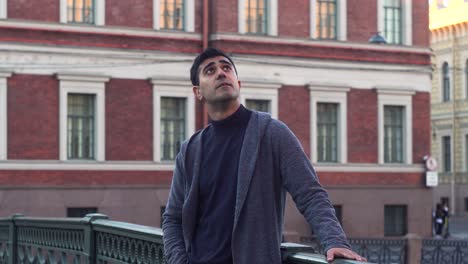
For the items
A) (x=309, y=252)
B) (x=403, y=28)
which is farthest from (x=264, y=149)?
(x=403, y=28)

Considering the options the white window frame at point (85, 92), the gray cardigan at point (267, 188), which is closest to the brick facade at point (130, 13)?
the white window frame at point (85, 92)

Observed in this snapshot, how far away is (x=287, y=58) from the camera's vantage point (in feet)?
122

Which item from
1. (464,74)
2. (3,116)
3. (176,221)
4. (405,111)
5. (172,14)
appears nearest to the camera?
(176,221)

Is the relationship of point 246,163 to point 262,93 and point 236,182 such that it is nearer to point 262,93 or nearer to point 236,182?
point 236,182

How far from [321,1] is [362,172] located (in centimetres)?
611

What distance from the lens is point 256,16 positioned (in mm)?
36969

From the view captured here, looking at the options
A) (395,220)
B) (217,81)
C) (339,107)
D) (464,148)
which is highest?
(339,107)

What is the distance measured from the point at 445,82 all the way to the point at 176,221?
6117 cm

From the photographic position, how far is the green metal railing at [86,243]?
303 inches

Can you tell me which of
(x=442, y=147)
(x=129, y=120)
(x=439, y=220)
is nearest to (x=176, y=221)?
(x=129, y=120)

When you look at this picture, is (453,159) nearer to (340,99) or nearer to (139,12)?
(340,99)

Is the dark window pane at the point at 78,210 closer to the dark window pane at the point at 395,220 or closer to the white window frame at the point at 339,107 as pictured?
the white window frame at the point at 339,107

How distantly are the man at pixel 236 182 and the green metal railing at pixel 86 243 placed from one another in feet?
0.91

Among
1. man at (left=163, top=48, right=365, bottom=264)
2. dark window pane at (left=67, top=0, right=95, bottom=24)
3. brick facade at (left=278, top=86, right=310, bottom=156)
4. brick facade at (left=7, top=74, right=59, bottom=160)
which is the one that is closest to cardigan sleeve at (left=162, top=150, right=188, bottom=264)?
man at (left=163, top=48, right=365, bottom=264)
